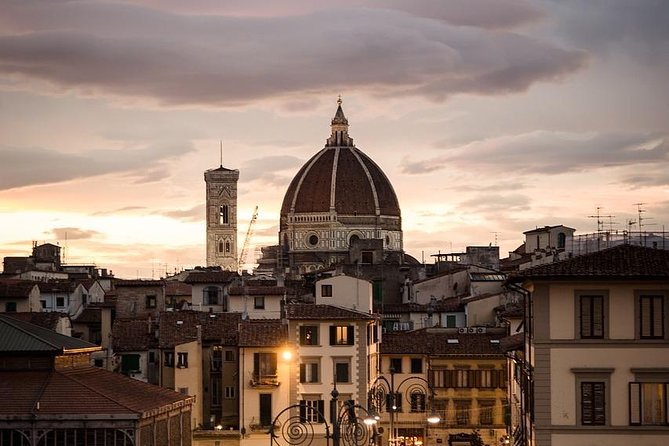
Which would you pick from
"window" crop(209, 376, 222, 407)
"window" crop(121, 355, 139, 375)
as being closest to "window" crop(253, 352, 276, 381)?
"window" crop(209, 376, 222, 407)

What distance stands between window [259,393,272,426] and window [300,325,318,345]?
2.89 metres

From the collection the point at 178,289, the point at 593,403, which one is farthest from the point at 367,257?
the point at 593,403

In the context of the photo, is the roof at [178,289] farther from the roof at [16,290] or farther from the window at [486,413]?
the window at [486,413]

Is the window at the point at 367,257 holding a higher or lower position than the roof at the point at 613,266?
higher

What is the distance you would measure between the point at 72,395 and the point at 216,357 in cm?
2287

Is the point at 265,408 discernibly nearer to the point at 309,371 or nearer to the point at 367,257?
the point at 309,371

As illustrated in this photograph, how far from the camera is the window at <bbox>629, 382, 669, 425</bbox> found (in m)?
39.2

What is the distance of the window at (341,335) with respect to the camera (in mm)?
75750

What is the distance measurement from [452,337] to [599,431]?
4463cm

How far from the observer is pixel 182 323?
8550 cm

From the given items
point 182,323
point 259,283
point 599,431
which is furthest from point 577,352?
point 259,283

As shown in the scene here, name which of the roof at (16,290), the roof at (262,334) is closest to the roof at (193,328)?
the roof at (262,334)

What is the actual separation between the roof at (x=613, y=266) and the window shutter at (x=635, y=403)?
254cm

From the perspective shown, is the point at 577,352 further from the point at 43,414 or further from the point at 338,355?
the point at 338,355
